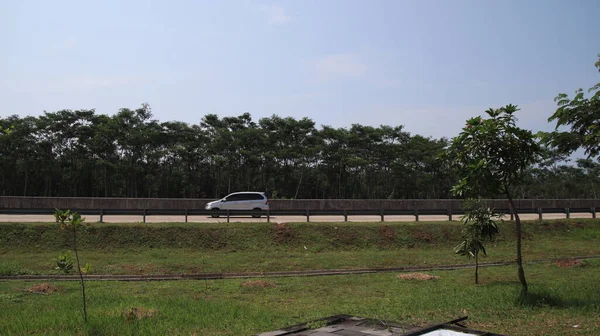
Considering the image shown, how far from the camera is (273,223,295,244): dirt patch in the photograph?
81.4 feet

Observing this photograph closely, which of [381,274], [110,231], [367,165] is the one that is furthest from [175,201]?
[367,165]

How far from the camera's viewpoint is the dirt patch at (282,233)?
81.4ft

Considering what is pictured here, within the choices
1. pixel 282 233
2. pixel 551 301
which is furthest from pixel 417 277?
pixel 282 233

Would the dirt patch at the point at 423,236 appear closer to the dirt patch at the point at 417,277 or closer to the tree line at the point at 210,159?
the dirt patch at the point at 417,277

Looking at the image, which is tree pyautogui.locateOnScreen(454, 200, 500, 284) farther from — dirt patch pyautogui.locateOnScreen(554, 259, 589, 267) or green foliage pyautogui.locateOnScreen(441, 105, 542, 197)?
dirt patch pyautogui.locateOnScreen(554, 259, 589, 267)

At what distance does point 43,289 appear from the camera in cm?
1366

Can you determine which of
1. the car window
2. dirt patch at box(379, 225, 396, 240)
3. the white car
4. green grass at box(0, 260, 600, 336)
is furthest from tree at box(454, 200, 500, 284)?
the car window

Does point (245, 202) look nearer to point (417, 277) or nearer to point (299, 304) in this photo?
point (417, 277)

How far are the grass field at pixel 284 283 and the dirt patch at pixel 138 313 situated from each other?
0.19ft

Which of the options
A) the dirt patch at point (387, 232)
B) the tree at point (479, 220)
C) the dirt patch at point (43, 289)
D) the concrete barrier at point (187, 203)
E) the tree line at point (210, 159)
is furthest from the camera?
the tree line at point (210, 159)

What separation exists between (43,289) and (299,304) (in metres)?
7.23

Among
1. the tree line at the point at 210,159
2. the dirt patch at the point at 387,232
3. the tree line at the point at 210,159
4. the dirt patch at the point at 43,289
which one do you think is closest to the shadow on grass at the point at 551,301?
the dirt patch at the point at 43,289

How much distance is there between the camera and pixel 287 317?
9.98 metres

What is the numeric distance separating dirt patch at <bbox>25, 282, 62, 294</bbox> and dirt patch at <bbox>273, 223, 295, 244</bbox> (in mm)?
12130
